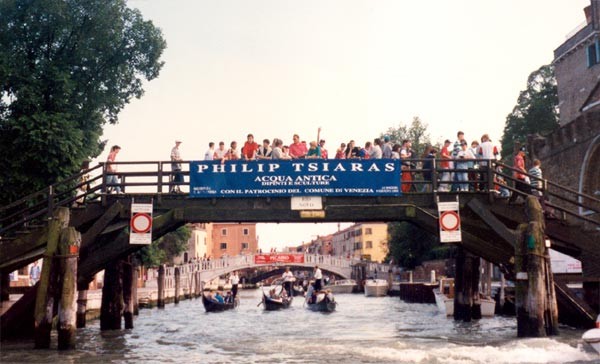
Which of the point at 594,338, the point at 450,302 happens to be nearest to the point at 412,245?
the point at 450,302

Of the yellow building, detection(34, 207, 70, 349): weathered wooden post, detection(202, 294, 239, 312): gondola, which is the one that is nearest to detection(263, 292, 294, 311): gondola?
detection(202, 294, 239, 312): gondola

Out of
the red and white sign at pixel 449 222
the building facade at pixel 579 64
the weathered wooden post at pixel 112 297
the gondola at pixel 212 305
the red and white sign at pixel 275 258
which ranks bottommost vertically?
the gondola at pixel 212 305

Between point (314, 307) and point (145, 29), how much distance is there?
1857 cm

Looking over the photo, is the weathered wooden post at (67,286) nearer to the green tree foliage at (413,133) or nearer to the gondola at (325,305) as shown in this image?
the gondola at (325,305)

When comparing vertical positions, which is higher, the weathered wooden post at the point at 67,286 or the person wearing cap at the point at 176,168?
the person wearing cap at the point at 176,168

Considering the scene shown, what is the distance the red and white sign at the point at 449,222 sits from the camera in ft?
61.3

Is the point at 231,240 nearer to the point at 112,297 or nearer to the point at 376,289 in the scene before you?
the point at 376,289

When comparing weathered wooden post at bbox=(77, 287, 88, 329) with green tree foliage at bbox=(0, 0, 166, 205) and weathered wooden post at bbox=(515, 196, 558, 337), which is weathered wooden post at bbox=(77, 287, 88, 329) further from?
weathered wooden post at bbox=(515, 196, 558, 337)

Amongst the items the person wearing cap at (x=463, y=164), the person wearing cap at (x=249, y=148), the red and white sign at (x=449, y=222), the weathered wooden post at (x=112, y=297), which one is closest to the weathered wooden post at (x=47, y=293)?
the person wearing cap at (x=249, y=148)

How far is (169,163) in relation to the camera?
19.6 metres

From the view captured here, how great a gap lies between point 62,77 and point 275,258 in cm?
5561

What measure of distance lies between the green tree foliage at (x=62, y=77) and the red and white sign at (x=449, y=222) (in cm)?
1539

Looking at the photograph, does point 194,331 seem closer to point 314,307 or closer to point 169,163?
point 169,163

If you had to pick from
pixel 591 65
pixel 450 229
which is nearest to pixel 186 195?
pixel 450 229
